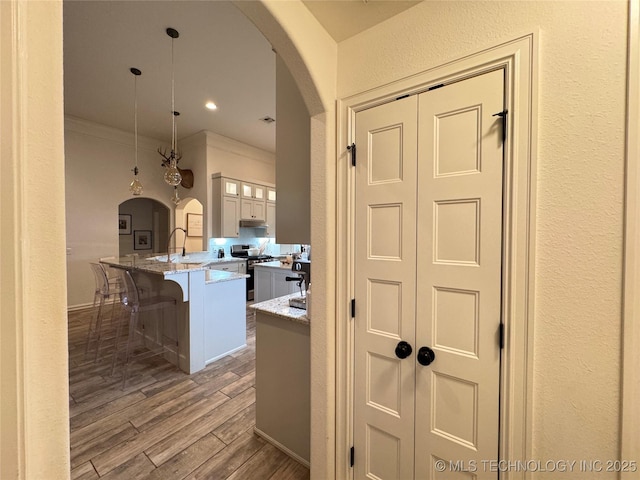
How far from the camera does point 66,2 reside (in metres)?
2.32

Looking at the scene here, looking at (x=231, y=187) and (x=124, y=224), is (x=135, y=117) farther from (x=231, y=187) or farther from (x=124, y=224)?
(x=124, y=224)

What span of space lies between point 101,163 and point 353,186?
594 cm

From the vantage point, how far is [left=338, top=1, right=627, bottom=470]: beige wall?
88 centimetres

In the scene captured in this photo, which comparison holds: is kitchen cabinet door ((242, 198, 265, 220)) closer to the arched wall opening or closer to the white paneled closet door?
the arched wall opening

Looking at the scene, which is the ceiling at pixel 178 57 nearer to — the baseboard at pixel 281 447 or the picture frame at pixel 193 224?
the baseboard at pixel 281 447

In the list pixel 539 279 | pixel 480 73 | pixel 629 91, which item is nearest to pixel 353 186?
pixel 480 73

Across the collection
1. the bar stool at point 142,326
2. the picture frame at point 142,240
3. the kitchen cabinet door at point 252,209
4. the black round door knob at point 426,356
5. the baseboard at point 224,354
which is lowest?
the baseboard at point 224,354

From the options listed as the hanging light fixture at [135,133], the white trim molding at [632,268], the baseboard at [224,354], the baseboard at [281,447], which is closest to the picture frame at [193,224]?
the hanging light fixture at [135,133]

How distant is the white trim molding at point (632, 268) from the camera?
2.77 feet

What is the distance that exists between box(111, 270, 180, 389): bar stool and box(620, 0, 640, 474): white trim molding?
3362 millimetres

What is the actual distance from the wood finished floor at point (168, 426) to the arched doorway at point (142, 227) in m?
5.27

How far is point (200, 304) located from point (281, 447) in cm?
164

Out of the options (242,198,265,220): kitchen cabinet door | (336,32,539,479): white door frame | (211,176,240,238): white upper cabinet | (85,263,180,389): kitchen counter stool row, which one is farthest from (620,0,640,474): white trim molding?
(242,198,265,220): kitchen cabinet door

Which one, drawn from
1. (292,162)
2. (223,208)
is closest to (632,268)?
(292,162)
